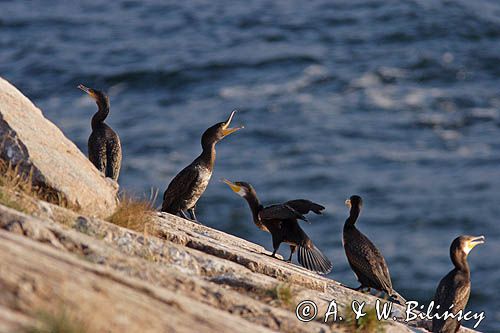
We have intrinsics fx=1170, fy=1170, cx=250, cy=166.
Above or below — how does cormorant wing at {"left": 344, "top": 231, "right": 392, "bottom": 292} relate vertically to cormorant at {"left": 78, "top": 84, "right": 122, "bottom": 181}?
below

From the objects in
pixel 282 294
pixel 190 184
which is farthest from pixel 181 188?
pixel 282 294

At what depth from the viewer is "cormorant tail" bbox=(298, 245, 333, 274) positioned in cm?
1161

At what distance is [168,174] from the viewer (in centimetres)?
2967

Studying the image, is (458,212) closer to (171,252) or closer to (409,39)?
(409,39)

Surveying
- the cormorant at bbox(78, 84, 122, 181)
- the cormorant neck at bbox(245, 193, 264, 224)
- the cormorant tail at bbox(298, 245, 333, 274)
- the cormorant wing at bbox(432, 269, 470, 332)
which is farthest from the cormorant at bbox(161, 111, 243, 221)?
the cormorant wing at bbox(432, 269, 470, 332)

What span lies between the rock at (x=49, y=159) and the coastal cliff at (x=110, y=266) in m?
0.01

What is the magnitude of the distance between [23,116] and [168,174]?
19.6 m

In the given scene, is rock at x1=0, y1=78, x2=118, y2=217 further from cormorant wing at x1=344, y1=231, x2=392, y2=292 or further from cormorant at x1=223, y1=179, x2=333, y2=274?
cormorant wing at x1=344, y1=231, x2=392, y2=292

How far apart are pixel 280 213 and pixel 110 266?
423 centimetres

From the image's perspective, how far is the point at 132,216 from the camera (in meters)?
9.47

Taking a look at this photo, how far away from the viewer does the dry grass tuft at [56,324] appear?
574 cm

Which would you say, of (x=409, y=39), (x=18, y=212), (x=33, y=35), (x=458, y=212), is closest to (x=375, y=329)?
(x=18, y=212)

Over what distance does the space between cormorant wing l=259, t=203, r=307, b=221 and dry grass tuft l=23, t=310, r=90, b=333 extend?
18.0 feet

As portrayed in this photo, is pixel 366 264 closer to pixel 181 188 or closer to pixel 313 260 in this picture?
pixel 313 260
